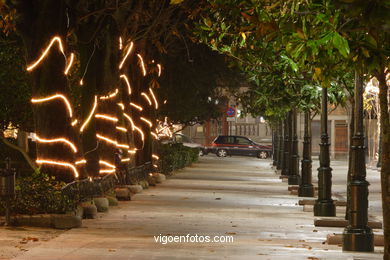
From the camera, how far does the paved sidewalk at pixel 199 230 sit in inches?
573

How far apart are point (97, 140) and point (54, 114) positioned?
18.9ft

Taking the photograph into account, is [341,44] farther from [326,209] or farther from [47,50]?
[326,209]

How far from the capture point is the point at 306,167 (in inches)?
1129

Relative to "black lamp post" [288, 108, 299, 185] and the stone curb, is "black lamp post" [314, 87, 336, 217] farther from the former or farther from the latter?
"black lamp post" [288, 108, 299, 185]

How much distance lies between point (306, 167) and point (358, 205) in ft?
41.5

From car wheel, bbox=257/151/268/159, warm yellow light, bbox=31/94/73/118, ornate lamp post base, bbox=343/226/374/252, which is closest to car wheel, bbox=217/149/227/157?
car wheel, bbox=257/151/268/159

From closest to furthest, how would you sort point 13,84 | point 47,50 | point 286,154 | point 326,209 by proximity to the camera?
point 47,50, point 326,209, point 13,84, point 286,154

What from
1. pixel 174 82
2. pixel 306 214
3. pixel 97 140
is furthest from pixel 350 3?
pixel 174 82

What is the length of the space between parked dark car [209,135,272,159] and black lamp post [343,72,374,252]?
197ft

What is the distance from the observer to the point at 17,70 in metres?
26.6

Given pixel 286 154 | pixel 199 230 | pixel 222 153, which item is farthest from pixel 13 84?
pixel 222 153

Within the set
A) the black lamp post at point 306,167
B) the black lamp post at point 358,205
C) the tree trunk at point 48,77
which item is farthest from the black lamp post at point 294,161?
the black lamp post at point 358,205

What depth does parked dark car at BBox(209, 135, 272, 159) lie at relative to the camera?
76625mm

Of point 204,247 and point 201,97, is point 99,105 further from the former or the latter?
point 201,97
